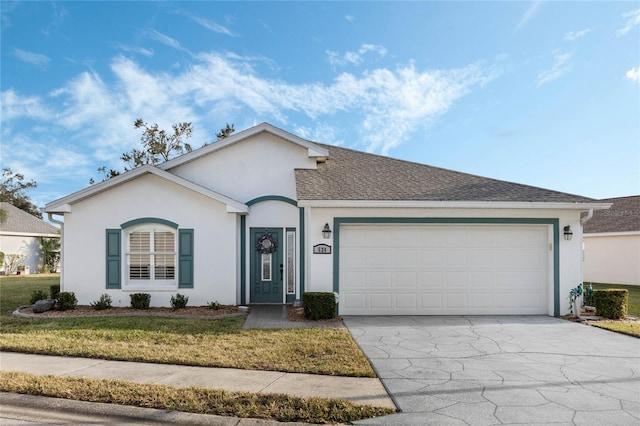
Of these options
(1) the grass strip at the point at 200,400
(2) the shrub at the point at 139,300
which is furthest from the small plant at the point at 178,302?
(1) the grass strip at the point at 200,400

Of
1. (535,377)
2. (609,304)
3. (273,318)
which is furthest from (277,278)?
(609,304)

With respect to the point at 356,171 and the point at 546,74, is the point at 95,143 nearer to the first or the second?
the point at 356,171

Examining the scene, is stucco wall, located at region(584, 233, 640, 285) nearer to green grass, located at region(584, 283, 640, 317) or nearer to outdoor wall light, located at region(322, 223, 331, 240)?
green grass, located at region(584, 283, 640, 317)

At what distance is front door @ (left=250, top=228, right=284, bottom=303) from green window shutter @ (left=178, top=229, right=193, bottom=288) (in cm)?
186

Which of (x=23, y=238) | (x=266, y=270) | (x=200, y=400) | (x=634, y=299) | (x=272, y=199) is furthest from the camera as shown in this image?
(x=23, y=238)

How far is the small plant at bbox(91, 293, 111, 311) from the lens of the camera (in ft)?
34.9

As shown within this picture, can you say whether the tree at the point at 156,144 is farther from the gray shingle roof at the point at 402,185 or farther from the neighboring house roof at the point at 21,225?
the gray shingle roof at the point at 402,185

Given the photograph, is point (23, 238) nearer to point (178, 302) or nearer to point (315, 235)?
point (178, 302)

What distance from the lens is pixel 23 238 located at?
25812 mm

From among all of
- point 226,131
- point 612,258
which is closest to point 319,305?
point 612,258

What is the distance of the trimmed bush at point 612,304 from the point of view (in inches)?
389

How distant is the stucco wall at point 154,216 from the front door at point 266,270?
0.97 m

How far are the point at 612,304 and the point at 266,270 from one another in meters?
9.31

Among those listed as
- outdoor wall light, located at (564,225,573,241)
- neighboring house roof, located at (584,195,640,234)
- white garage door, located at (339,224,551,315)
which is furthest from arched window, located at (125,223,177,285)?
neighboring house roof, located at (584,195,640,234)
